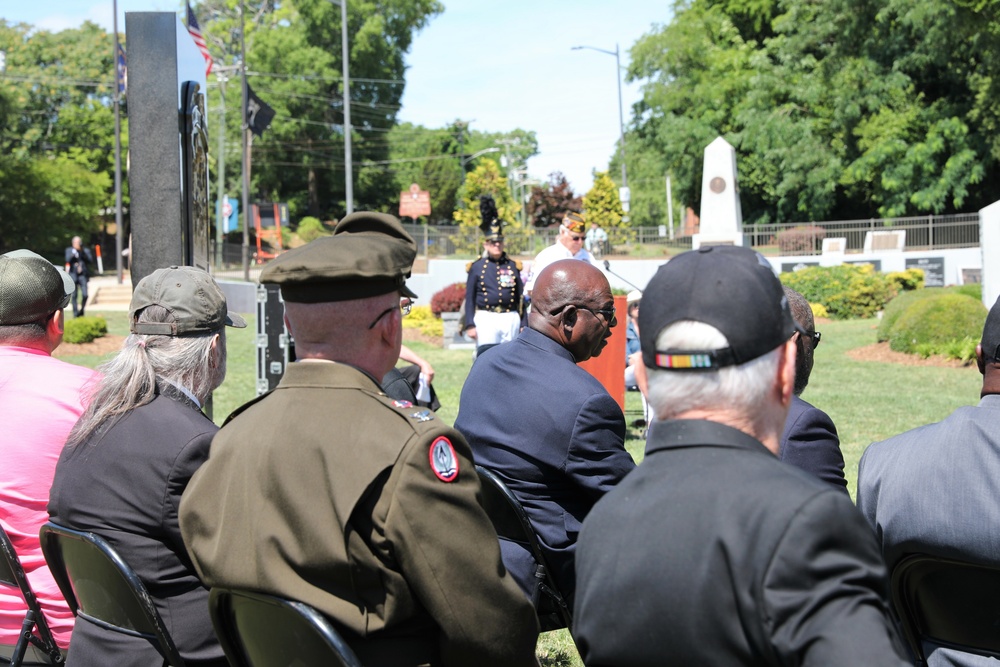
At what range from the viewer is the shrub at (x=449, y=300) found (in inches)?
861

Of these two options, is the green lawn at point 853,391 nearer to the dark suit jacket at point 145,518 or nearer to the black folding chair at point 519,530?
the black folding chair at point 519,530

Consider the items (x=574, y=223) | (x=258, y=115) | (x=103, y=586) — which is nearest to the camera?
(x=103, y=586)

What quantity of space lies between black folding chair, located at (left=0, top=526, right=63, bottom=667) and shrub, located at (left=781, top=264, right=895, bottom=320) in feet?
74.1

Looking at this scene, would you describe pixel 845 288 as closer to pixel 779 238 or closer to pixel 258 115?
pixel 779 238

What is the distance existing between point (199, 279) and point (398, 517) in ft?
5.18

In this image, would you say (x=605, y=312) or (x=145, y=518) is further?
(x=605, y=312)

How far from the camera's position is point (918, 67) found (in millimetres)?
37656

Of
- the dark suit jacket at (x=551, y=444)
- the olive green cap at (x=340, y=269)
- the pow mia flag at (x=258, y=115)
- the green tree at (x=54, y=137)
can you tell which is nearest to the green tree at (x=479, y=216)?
the pow mia flag at (x=258, y=115)

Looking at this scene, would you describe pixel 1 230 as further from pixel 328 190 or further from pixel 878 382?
pixel 878 382

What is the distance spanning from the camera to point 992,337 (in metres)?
2.50

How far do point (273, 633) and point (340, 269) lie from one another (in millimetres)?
808

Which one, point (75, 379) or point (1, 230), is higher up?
point (1, 230)

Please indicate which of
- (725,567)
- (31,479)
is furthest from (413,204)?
(725,567)

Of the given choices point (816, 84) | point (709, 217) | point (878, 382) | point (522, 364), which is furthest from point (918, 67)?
point (522, 364)
